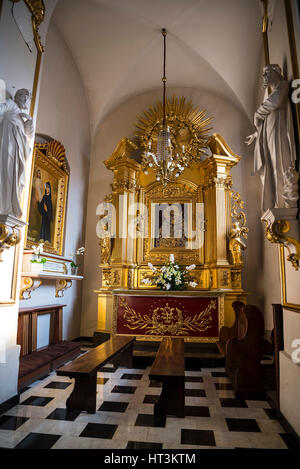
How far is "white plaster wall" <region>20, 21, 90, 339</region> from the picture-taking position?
17.9ft

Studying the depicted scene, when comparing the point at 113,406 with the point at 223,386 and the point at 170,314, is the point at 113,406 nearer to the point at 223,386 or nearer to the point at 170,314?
the point at 223,386

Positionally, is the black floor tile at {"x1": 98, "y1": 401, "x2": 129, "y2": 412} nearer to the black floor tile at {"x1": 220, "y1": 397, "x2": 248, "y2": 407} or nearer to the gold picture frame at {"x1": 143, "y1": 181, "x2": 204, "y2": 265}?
the black floor tile at {"x1": 220, "y1": 397, "x2": 248, "y2": 407}

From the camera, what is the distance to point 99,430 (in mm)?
2568

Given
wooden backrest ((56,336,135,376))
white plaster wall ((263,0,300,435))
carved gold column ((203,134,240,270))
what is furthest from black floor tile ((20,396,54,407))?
carved gold column ((203,134,240,270))

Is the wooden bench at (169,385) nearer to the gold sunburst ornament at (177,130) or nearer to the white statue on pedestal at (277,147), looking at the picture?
the white statue on pedestal at (277,147)

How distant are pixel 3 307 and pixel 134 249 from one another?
3810 mm

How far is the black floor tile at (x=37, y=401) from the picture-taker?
3.17m

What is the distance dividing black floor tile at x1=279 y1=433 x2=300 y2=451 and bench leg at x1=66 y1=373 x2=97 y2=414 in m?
1.65

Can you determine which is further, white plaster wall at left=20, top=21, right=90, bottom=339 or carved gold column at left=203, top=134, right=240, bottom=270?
carved gold column at left=203, top=134, right=240, bottom=270

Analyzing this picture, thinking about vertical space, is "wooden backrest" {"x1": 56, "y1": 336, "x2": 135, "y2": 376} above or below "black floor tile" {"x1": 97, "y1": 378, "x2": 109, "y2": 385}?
above

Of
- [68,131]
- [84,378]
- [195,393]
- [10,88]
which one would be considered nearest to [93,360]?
[84,378]

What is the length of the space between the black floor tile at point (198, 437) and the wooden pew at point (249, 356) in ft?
3.39

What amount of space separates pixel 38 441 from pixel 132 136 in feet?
21.7

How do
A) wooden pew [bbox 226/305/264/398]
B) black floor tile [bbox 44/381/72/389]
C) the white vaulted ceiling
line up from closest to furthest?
wooden pew [bbox 226/305/264/398]
black floor tile [bbox 44/381/72/389]
the white vaulted ceiling
